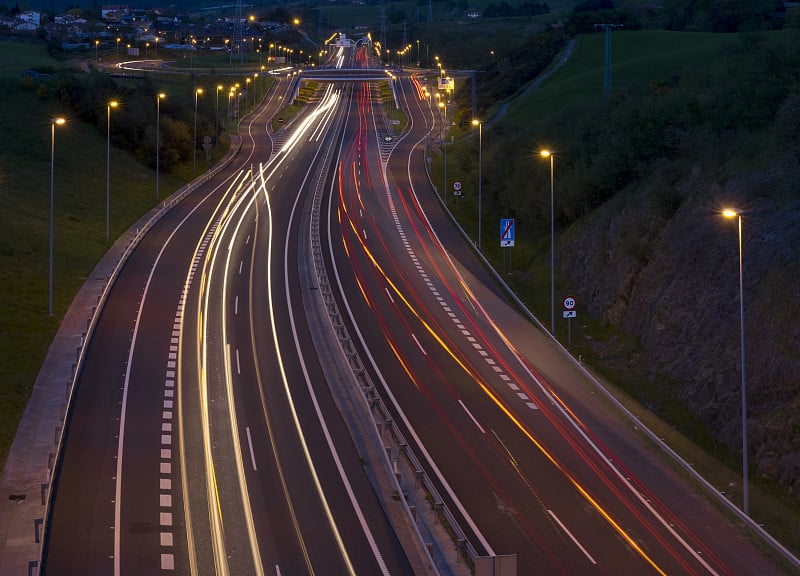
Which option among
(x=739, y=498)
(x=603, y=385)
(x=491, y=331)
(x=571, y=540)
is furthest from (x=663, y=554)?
(x=491, y=331)

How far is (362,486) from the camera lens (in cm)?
2589

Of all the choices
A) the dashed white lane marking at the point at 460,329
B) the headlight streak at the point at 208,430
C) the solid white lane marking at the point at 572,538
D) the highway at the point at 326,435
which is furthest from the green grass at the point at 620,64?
the solid white lane marking at the point at 572,538

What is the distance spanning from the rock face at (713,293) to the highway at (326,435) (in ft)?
10.0

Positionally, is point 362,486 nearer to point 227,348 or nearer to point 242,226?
point 227,348

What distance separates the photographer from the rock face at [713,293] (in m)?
29.3

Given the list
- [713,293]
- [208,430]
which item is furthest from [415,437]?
[713,293]

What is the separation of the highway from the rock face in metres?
3.06

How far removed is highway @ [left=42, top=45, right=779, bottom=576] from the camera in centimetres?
2228

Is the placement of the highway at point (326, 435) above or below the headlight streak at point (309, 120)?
below

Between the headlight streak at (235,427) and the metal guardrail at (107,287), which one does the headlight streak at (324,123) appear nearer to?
the metal guardrail at (107,287)

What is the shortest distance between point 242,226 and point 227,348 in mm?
26242

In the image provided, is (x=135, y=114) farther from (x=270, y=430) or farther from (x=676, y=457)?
(x=676, y=457)

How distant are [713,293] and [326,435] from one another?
50.3ft

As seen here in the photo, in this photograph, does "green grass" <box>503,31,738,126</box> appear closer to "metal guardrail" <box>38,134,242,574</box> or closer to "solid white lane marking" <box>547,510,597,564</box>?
"metal guardrail" <box>38,134,242,574</box>
